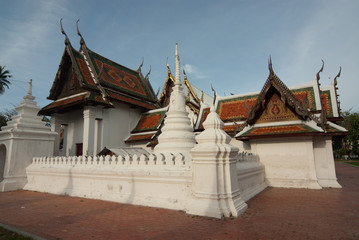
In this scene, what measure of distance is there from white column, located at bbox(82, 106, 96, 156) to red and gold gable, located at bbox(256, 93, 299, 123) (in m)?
10.2

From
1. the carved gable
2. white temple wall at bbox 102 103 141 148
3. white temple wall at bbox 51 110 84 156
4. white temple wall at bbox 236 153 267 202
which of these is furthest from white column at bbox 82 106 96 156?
white temple wall at bbox 236 153 267 202

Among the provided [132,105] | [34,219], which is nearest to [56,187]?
[34,219]

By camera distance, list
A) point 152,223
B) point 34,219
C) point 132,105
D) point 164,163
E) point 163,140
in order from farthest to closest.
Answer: point 132,105 → point 163,140 → point 164,163 → point 34,219 → point 152,223

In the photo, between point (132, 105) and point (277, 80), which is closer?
point (277, 80)

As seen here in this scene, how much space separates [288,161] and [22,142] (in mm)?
12618

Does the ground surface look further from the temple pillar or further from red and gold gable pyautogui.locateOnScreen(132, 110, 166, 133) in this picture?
red and gold gable pyautogui.locateOnScreen(132, 110, 166, 133)

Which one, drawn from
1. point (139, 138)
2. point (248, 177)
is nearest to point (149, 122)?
point (139, 138)

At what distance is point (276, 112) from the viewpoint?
→ 11.5 m

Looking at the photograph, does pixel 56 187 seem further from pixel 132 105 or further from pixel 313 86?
pixel 313 86

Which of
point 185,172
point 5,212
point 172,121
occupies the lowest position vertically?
point 5,212

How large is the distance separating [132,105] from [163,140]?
33.3 feet

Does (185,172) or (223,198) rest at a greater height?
(185,172)

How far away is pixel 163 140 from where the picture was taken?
28.3ft

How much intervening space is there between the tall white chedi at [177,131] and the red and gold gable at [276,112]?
16.0ft
